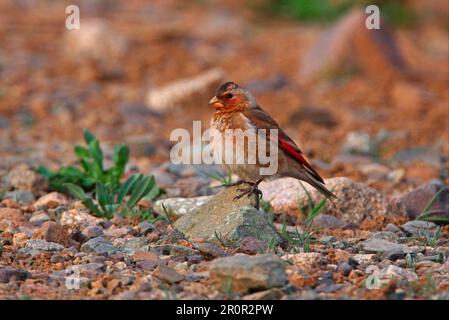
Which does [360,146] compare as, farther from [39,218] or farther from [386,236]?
[39,218]

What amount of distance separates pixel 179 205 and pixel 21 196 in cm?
124

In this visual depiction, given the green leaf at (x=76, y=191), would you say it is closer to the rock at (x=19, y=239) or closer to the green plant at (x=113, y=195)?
the green plant at (x=113, y=195)

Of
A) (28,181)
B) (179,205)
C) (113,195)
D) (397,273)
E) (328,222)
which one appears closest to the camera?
(397,273)

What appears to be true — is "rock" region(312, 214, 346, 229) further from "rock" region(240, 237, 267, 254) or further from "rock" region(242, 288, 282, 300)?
"rock" region(242, 288, 282, 300)

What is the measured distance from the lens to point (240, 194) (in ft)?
20.1

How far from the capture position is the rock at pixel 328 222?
6.47 meters

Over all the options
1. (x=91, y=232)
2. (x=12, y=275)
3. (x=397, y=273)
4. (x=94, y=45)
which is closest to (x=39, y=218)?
(x=91, y=232)

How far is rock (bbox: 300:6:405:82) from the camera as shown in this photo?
1208 centimetres

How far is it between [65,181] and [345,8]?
30.2ft

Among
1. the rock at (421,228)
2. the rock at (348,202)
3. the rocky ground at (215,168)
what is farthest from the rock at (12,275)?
the rock at (421,228)

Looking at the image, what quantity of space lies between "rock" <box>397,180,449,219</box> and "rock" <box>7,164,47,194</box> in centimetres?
264

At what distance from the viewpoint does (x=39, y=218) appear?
250 inches

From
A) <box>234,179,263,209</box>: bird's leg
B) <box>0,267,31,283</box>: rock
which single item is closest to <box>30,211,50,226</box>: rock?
<box>0,267,31,283</box>: rock

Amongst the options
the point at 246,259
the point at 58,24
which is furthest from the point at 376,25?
the point at 246,259
